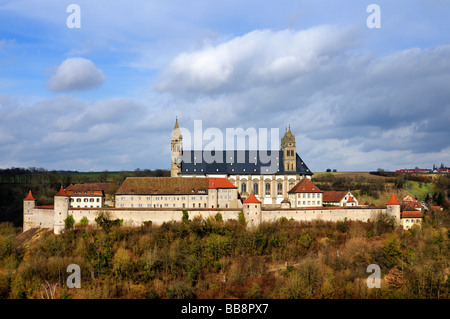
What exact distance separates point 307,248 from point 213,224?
10844 mm

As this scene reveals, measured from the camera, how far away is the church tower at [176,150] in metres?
73.8

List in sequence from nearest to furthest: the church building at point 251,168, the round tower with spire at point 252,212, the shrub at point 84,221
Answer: the round tower with spire at point 252,212 → the shrub at point 84,221 → the church building at point 251,168

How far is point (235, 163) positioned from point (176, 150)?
29.4ft

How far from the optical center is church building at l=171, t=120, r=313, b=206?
240 feet

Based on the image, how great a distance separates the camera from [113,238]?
5478 centimetres

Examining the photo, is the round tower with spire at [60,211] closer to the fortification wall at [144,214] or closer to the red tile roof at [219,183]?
the fortification wall at [144,214]

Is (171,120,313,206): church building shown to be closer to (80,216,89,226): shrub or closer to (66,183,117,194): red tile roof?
(66,183,117,194): red tile roof

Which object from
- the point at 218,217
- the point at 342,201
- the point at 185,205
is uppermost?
the point at 342,201

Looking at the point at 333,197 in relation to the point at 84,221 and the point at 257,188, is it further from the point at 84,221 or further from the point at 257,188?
the point at 84,221

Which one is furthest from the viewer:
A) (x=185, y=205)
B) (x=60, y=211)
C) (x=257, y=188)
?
(x=257, y=188)

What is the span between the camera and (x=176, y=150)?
74750mm

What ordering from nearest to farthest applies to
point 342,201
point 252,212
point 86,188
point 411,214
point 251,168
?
point 252,212
point 411,214
point 86,188
point 342,201
point 251,168

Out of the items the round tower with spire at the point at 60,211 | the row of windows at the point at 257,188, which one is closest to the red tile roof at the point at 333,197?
the row of windows at the point at 257,188

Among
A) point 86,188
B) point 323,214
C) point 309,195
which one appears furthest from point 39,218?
point 323,214
